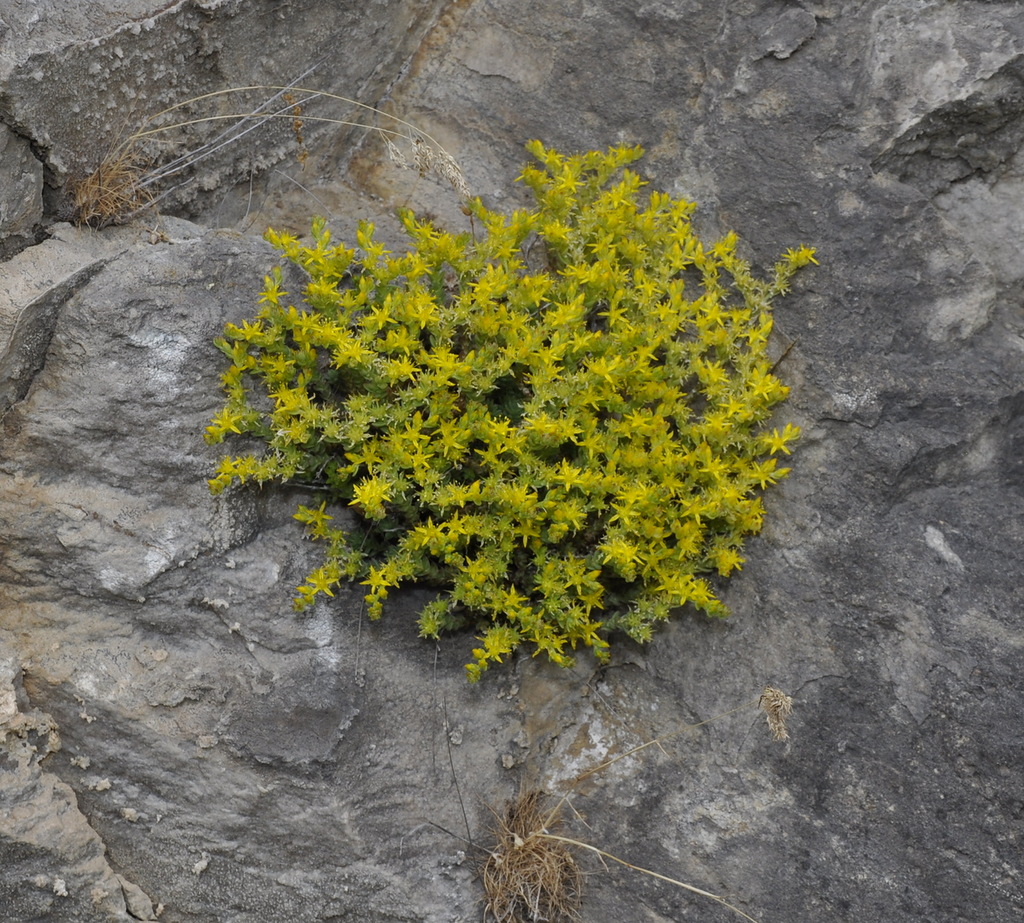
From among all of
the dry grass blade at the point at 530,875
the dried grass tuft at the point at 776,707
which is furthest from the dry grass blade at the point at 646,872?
the dried grass tuft at the point at 776,707

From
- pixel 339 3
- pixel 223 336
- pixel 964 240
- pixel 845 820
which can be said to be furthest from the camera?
pixel 339 3

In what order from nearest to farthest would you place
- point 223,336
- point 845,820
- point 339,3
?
point 845,820 → point 223,336 → point 339,3

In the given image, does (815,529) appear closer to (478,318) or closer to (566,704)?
(566,704)

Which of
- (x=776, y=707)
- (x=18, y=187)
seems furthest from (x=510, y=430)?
(x=18, y=187)

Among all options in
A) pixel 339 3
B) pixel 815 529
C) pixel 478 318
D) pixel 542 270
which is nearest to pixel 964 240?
pixel 815 529

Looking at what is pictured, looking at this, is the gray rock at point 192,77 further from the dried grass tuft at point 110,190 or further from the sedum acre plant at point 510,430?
the sedum acre plant at point 510,430

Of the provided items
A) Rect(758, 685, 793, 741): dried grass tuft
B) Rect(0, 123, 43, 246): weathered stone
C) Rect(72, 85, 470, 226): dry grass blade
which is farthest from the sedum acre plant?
Rect(0, 123, 43, 246): weathered stone
